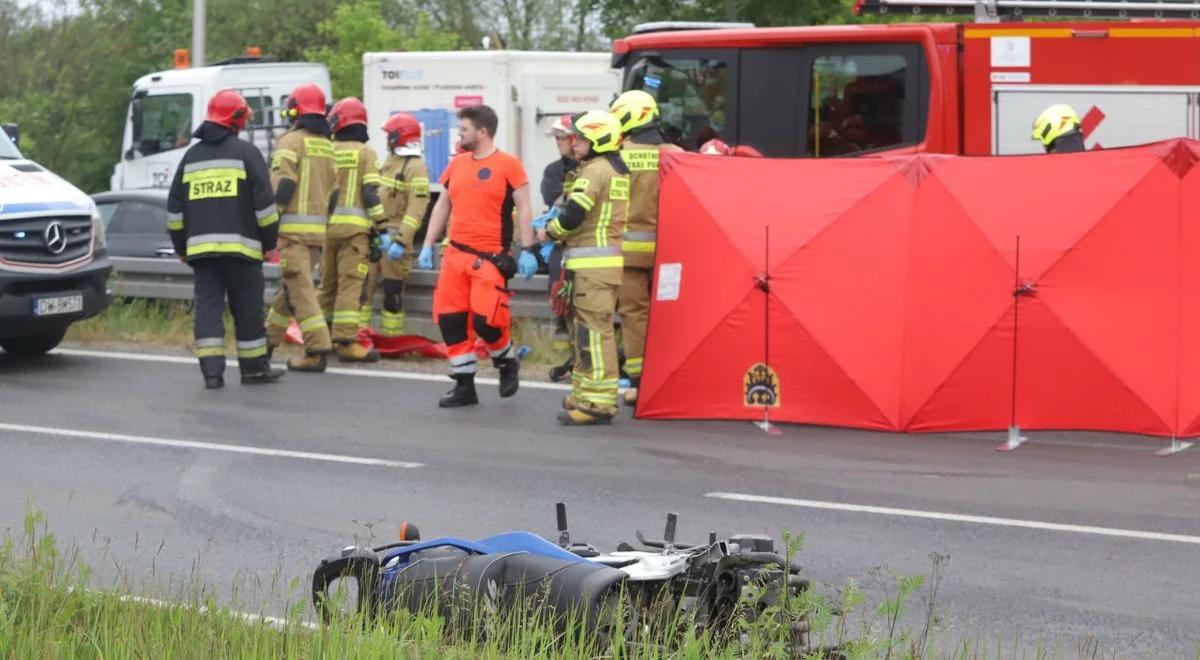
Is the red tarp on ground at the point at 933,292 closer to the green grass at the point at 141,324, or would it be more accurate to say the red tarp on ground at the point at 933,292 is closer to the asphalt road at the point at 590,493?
the asphalt road at the point at 590,493

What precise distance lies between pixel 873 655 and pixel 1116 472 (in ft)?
16.1

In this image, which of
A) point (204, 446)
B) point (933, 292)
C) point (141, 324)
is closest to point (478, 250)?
point (204, 446)

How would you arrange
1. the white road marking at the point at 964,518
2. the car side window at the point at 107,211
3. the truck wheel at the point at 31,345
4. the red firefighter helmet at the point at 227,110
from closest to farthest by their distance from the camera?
the white road marking at the point at 964,518, the red firefighter helmet at the point at 227,110, the truck wheel at the point at 31,345, the car side window at the point at 107,211

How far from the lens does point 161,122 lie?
27016 millimetres

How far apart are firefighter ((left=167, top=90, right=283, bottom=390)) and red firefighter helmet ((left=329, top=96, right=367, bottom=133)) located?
4.25ft

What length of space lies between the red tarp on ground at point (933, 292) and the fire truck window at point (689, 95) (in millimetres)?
3461

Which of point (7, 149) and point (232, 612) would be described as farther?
point (7, 149)

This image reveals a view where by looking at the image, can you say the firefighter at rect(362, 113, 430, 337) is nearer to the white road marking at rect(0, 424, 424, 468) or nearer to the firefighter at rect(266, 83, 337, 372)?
the firefighter at rect(266, 83, 337, 372)

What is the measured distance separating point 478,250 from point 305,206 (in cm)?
206

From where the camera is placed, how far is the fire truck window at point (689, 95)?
579 inches

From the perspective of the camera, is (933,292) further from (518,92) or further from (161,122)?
(161,122)

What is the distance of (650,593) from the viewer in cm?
539

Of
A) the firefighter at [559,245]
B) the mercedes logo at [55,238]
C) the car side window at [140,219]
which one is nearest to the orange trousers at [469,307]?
the firefighter at [559,245]

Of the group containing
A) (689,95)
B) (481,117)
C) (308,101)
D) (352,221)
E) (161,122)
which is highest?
(161,122)
